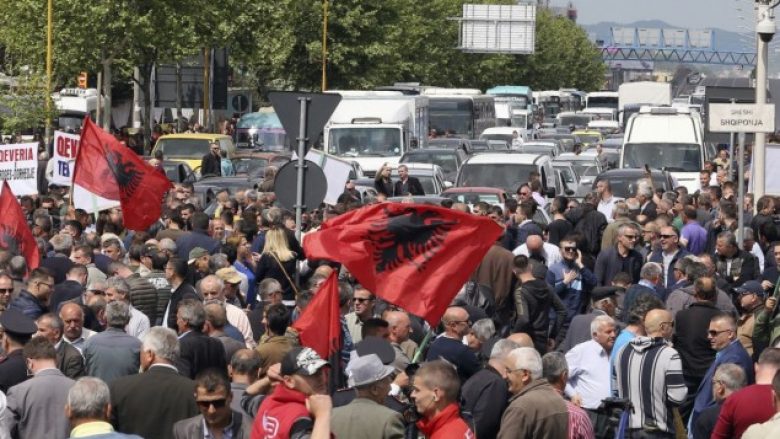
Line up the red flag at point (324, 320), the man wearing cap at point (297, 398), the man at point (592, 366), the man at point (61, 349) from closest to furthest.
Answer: the man wearing cap at point (297, 398) < the red flag at point (324, 320) < the man at point (61, 349) < the man at point (592, 366)

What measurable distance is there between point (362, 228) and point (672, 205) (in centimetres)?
1114

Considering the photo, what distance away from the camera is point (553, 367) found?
10234mm

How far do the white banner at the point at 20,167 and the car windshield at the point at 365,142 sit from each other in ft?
58.7

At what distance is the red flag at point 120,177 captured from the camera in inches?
730

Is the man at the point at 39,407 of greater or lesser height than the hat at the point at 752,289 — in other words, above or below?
below

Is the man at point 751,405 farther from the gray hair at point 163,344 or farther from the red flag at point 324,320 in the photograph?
the gray hair at point 163,344

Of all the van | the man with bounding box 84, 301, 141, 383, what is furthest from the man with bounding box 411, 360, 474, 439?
the van

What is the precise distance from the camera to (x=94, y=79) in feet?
254

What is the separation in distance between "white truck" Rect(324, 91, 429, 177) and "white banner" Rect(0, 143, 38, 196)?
1711cm

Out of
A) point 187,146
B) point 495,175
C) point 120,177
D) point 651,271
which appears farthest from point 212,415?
point 187,146

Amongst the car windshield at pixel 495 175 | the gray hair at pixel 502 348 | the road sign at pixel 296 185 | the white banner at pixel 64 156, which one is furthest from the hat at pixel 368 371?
the car windshield at pixel 495 175

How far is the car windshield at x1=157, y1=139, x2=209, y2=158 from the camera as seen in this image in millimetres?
39656

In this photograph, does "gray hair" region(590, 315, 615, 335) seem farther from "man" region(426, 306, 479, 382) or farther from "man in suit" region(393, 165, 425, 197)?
"man in suit" region(393, 165, 425, 197)

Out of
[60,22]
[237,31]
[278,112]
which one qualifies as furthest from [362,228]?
[237,31]
